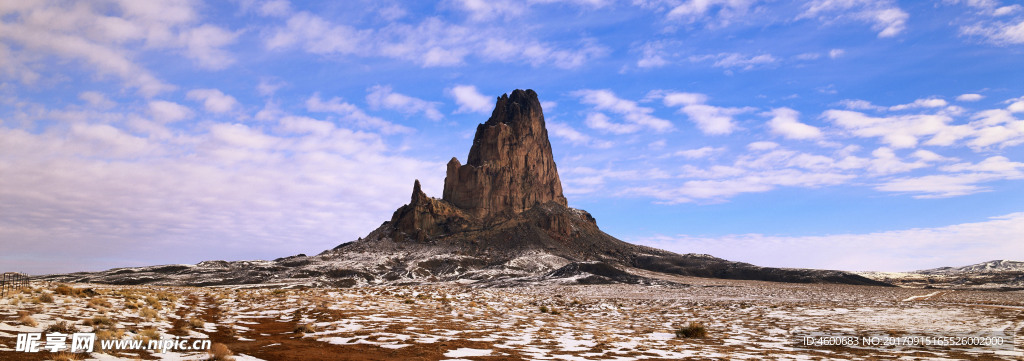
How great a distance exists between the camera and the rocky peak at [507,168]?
162m

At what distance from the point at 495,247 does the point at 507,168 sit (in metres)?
37.9

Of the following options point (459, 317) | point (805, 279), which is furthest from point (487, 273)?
point (459, 317)

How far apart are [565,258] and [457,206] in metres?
42.9

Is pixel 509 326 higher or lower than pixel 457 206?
lower

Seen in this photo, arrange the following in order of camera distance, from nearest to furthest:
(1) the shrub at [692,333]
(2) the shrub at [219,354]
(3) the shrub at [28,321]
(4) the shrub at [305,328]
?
(2) the shrub at [219,354] → (3) the shrub at [28,321] → (4) the shrub at [305,328] → (1) the shrub at [692,333]

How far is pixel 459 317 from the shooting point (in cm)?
2355

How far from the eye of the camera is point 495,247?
463 feet

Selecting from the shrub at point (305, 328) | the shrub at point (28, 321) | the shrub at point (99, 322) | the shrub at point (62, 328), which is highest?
the shrub at point (28, 321)

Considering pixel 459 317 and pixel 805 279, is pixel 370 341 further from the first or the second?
pixel 805 279

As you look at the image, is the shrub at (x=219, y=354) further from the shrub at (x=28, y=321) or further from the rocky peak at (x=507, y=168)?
the rocky peak at (x=507, y=168)

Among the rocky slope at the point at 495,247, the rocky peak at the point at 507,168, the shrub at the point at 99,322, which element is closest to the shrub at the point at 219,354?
the shrub at the point at 99,322

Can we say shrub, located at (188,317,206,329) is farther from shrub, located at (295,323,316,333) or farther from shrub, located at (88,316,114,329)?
shrub, located at (295,323,316,333)

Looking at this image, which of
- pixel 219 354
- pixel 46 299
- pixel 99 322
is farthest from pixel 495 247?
pixel 219 354

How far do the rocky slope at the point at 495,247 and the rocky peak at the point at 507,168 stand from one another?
1.16 feet
